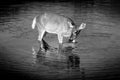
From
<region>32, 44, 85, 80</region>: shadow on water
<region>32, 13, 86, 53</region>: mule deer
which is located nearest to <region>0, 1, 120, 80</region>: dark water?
<region>32, 44, 85, 80</region>: shadow on water

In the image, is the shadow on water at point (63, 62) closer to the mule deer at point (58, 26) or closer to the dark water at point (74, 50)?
the dark water at point (74, 50)

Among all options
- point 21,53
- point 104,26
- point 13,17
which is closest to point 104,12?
point 104,26

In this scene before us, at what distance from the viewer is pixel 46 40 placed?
9672 mm

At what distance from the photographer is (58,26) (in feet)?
30.5

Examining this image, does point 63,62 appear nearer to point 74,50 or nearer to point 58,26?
point 74,50

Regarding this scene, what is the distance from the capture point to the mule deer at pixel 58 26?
9.25 meters

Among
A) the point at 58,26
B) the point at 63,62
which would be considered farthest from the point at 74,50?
the point at 63,62

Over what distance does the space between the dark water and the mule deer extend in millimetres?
279

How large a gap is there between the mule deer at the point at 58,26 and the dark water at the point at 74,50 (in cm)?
28

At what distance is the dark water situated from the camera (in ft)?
23.9

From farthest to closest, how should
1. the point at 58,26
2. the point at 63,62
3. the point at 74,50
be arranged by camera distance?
the point at 58,26 < the point at 74,50 < the point at 63,62

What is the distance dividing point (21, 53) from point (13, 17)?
172 inches

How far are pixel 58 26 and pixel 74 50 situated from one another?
86 cm

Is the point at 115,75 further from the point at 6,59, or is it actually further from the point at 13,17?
the point at 13,17
